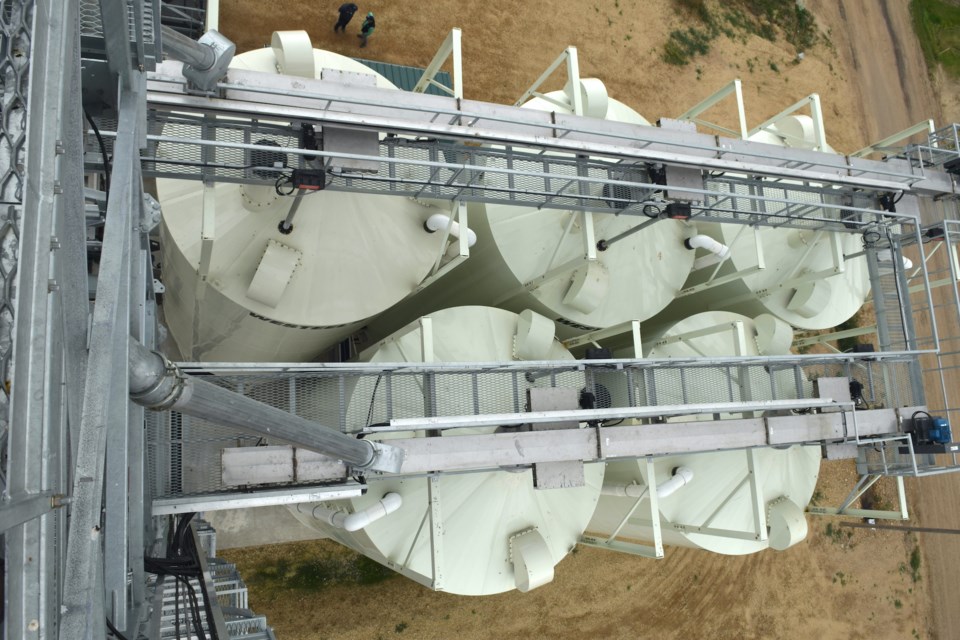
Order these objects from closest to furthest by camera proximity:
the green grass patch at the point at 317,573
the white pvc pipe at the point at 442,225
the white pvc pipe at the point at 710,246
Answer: the white pvc pipe at the point at 442,225
the white pvc pipe at the point at 710,246
the green grass patch at the point at 317,573

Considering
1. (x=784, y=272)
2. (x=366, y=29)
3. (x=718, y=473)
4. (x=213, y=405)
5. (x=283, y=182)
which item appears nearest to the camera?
(x=213, y=405)

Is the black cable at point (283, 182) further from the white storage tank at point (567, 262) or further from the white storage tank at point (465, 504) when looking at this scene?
the white storage tank at point (567, 262)

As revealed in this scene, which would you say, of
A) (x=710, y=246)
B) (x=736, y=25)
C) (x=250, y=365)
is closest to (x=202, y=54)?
(x=250, y=365)

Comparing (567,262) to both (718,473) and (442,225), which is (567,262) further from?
(718,473)

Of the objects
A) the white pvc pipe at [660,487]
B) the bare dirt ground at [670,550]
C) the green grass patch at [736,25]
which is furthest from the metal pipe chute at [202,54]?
the green grass patch at [736,25]

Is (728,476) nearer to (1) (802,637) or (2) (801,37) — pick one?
(1) (802,637)
